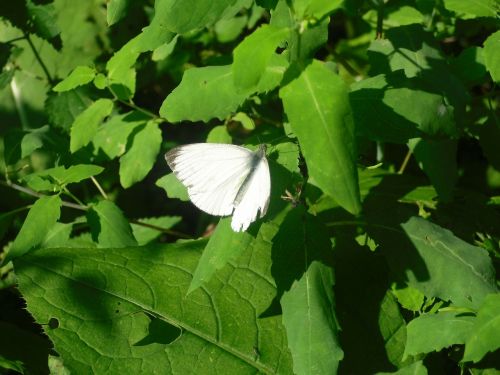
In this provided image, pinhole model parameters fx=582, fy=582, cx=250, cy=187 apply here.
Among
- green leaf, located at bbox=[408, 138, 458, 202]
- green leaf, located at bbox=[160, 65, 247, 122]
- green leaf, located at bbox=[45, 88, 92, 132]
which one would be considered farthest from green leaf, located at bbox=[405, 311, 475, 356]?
green leaf, located at bbox=[45, 88, 92, 132]

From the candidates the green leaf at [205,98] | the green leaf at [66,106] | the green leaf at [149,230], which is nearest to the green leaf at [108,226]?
the green leaf at [149,230]

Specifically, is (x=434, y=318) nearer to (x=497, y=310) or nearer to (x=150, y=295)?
(x=497, y=310)

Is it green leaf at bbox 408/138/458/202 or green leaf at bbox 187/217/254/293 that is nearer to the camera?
green leaf at bbox 187/217/254/293

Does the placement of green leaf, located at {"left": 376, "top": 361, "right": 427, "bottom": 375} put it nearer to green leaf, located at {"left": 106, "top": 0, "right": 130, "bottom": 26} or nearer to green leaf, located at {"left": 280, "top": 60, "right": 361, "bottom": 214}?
green leaf, located at {"left": 280, "top": 60, "right": 361, "bottom": 214}

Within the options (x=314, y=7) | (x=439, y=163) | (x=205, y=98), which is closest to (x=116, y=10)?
(x=205, y=98)

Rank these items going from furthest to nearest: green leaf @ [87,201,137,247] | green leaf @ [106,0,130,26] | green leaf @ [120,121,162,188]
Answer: green leaf @ [120,121,162,188] < green leaf @ [87,201,137,247] < green leaf @ [106,0,130,26]

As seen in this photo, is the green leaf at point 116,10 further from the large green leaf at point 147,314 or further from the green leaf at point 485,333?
the green leaf at point 485,333
